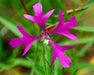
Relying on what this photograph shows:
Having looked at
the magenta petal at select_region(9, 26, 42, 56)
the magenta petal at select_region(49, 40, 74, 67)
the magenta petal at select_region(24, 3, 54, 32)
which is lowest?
the magenta petal at select_region(49, 40, 74, 67)

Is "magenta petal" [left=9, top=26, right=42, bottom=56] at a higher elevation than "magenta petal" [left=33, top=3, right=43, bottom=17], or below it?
below

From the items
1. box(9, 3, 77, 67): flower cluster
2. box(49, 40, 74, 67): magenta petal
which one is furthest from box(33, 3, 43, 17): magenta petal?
box(49, 40, 74, 67): magenta petal

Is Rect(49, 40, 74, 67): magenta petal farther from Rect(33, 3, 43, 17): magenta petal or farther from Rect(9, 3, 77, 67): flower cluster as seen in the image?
Rect(33, 3, 43, 17): magenta petal

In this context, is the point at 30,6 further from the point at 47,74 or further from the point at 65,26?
the point at 65,26

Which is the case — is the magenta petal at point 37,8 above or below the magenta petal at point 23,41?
above

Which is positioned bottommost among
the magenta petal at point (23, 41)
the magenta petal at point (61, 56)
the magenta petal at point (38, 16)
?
the magenta petal at point (61, 56)

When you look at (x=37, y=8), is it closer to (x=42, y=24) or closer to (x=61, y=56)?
(x=42, y=24)

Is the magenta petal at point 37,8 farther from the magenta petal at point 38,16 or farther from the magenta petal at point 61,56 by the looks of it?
the magenta petal at point 61,56

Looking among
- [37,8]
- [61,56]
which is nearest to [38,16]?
[37,8]

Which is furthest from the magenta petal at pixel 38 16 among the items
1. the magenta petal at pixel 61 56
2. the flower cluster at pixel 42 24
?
the magenta petal at pixel 61 56

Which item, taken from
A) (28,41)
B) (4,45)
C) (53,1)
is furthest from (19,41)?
(4,45)

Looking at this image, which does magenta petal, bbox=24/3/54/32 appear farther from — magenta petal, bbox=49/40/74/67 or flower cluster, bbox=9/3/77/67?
magenta petal, bbox=49/40/74/67
